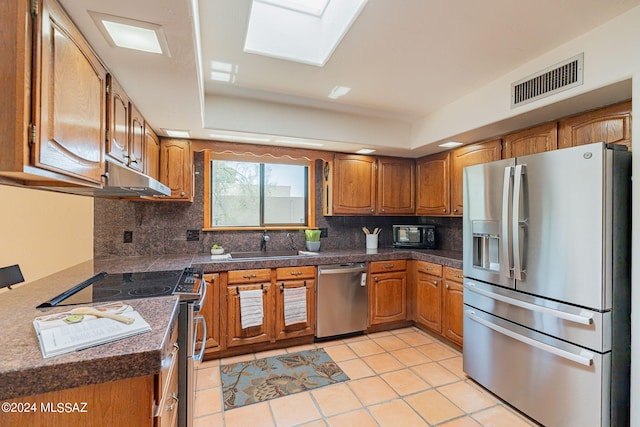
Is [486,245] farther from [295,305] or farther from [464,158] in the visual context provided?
[295,305]

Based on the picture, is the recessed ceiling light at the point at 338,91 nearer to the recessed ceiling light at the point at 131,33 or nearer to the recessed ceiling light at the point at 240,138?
the recessed ceiling light at the point at 240,138

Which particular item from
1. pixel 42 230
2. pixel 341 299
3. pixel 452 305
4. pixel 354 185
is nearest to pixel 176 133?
pixel 42 230

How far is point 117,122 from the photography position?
1.73 meters

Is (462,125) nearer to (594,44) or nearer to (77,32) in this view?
(594,44)

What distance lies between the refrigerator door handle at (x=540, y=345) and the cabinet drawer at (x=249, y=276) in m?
1.80

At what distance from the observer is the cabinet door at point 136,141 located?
1.99 m

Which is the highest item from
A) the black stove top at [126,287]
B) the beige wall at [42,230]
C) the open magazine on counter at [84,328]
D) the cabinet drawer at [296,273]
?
the beige wall at [42,230]

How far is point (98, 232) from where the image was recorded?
2736 mm

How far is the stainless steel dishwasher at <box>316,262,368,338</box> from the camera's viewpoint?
9.94 feet

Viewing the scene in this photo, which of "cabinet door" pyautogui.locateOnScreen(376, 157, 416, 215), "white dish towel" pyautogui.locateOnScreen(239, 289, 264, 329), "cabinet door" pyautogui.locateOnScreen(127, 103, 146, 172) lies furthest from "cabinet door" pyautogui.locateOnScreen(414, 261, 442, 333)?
"cabinet door" pyautogui.locateOnScreen(127, 103, 146, 172)

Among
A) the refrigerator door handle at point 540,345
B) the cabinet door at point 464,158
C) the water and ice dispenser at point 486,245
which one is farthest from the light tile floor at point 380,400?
the cabinet door at point 464,158

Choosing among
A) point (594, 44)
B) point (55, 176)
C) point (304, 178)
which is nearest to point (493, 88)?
point (594, 44)

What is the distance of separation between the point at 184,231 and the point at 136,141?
1.22m

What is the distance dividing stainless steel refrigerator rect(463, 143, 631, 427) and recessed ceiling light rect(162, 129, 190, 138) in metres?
2.62
